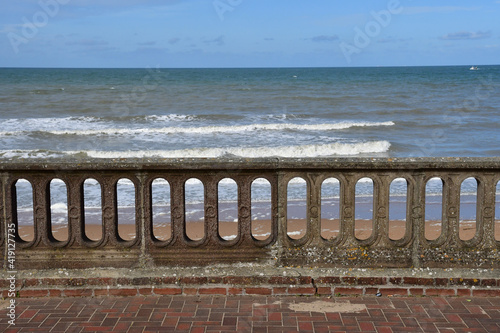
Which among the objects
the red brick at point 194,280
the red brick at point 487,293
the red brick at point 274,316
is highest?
the red brick at point 194,280

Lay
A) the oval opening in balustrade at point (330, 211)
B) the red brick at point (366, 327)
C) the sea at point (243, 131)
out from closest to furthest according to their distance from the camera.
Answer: the red brick at point (366, 327) < the oval opening in balustrade at point (330, 211) < the sea at point (243, 131)

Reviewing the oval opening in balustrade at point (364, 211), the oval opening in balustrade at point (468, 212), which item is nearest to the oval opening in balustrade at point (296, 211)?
the oval opening in balustrade at point (364, 211)

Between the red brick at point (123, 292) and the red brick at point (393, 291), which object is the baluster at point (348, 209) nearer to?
the red brick at point (393, 291)

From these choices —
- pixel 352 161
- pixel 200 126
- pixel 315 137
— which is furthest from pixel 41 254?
pixel 200 126

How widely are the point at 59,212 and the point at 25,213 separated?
59 cm

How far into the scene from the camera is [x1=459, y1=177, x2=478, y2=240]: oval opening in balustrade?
9320 mm

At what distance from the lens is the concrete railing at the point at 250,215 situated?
4879 mm

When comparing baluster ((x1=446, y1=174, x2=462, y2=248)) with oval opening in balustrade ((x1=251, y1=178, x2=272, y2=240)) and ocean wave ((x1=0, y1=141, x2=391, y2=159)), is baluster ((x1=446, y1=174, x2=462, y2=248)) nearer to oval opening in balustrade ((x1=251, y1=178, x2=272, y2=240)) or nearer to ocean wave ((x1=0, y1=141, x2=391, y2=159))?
oval opening in balustrade ((x1=251, y1=178, x2=272, y2=240))

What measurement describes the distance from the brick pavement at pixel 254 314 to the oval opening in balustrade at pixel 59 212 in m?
3.49

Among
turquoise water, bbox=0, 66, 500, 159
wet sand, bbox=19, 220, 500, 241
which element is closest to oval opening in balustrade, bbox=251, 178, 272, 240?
wet sand, bbox=19, 220, 500, 241

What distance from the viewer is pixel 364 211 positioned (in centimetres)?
1098

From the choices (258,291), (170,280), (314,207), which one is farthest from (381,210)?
(170,280)

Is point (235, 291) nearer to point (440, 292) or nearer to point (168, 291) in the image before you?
point (168, 291)

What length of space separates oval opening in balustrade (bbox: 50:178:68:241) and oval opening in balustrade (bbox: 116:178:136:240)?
2.94ft
